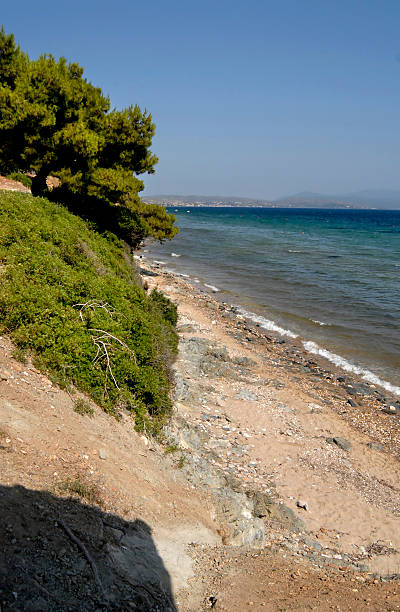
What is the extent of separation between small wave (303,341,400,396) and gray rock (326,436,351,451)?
514 cm

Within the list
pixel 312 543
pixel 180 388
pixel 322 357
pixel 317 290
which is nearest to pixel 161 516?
pixel 312 543

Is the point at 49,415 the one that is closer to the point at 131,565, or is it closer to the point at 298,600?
the point at 131,565

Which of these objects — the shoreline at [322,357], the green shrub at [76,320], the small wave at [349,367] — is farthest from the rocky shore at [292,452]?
the green shrub at [76,320]

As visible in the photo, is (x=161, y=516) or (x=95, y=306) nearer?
(x=161, y=516)

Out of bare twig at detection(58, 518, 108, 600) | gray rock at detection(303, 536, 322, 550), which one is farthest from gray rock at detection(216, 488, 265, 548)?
bare twig at detection(58, 518, 108, 600)

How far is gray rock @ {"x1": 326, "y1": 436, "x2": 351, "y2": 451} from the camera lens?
12086mm

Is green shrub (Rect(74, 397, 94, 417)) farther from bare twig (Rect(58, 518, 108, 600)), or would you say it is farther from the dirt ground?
bare twig (Rect(58, 518, 108, 600))

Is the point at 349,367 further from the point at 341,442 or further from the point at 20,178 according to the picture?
the point at 20,178

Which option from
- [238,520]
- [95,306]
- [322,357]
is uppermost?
[95,306]

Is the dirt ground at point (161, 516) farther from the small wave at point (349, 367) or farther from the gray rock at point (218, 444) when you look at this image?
the small wave at point (349, 367)

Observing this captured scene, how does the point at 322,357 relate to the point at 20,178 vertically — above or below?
below

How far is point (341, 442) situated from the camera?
481 inches

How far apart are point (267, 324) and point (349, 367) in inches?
255

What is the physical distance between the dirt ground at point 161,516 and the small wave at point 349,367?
4741mm
